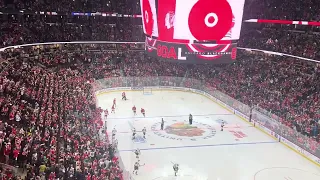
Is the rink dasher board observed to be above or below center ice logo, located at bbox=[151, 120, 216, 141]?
above

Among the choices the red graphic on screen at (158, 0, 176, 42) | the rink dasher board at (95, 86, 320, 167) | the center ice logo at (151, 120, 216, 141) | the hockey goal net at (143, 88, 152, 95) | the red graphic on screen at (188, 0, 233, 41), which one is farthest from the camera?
the hockey goal net at (143, 88, 152, 95)

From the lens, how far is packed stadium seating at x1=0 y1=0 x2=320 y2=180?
12.5 meters

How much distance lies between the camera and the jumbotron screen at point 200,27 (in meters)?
16.1

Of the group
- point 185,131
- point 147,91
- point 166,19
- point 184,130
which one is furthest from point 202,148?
point 147,91

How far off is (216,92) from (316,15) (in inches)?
375

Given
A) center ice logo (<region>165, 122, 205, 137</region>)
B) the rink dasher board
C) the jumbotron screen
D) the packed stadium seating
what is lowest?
center ice logo (<region>165, 122, 205, 137</region>)

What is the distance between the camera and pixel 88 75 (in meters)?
30.7

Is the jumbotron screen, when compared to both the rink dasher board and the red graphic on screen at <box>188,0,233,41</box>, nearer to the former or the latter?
the red graphic on screen at <box>188,0,233,41</box>

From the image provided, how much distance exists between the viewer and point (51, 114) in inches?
645

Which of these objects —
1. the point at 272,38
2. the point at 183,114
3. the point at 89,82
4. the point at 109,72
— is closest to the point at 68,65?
the point at 109,72

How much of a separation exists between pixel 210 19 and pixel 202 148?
6289 mm

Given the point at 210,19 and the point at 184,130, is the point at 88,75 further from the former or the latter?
the point at 210,19

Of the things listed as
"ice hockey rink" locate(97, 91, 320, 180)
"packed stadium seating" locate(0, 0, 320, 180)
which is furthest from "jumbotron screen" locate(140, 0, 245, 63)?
"packed stadium seating" locate(0, 0, 320, 180)

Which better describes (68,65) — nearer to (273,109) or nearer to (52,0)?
(52,0)
